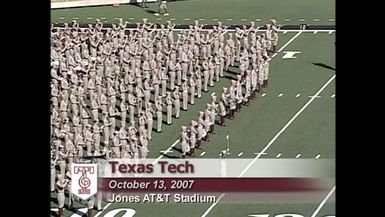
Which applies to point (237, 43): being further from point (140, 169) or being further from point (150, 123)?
point (140, 169)

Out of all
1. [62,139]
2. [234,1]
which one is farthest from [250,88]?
[234,1]

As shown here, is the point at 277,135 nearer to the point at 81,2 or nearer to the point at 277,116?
the point at 277,116

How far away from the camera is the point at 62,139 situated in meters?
17.0

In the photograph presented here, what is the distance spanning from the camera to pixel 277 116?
20.5 metres

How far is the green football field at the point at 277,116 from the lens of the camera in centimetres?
1500

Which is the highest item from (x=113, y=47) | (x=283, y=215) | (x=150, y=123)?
(x=113, y=47)

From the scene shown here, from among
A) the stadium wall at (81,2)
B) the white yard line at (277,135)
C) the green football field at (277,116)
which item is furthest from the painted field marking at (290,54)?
the stadium wall at (81,2)

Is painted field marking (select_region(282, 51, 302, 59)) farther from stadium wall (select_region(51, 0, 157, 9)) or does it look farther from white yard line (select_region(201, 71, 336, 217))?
stadium wall (select_region(51, 0, 157, 9))

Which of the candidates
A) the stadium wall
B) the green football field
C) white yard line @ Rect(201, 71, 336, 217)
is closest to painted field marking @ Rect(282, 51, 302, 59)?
the green football field

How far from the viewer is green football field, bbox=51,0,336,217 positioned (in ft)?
49.2

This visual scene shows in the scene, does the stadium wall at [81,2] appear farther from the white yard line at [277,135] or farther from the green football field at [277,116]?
the white yard line at [277,135]

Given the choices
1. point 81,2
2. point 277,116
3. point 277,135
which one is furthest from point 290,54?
point 81,2
